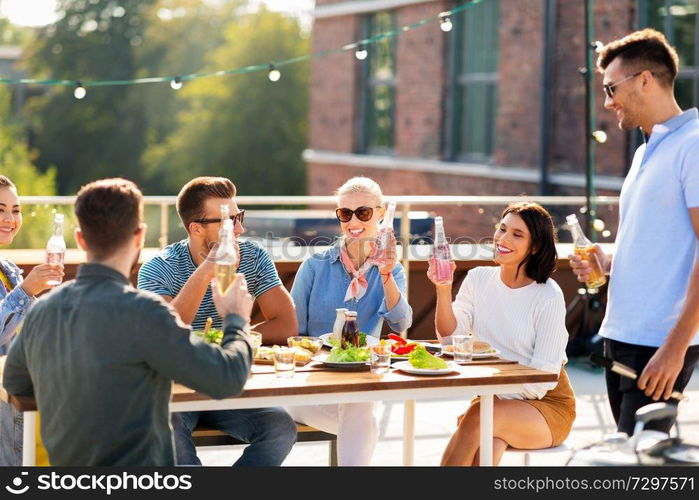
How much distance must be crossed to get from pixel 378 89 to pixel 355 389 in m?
13.0

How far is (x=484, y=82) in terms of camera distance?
45.1ft

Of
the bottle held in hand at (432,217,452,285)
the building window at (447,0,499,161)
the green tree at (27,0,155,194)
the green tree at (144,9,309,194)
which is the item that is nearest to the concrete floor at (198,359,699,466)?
the bottle held in hand at (432,217,452,285)

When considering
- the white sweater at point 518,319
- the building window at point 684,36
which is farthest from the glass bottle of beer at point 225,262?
the building window at point 684,36

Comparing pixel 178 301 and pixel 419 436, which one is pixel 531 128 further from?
pixel 178 301

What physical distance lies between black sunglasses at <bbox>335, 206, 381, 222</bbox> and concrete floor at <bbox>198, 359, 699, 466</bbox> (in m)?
1.06

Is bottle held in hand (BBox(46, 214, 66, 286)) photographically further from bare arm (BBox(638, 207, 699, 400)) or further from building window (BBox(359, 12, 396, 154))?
building window (BBox(359, 12, 396, 154))

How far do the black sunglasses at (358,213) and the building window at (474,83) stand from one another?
30.5ft

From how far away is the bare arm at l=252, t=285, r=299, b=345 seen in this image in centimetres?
420

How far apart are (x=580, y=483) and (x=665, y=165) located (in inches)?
39.7

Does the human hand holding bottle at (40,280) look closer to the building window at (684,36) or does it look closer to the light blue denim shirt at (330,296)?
the light blue denim shirt at (330,296)

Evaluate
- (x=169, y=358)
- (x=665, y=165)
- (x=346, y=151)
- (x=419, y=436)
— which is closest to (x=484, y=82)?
(x=346, y=151)

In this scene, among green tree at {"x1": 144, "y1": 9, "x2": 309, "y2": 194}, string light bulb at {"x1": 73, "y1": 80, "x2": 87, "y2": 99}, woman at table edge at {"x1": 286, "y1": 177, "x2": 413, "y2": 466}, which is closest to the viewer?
woman at table edge at {"x1": 286, "y1": 177, "x2": 413, "y2": 466}

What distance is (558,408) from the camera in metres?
4.09

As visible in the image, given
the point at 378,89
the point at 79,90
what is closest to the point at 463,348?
the point at 79,90
